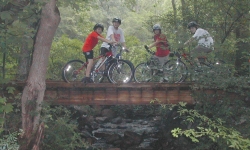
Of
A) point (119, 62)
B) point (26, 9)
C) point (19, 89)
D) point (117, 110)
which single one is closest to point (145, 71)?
point (119, 62)

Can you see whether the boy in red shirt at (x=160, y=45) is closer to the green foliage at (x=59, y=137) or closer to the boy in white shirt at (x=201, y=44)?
the boy in white shirt at (x=201, y=44)

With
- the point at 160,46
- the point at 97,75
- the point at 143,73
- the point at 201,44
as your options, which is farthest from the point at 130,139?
the point at 201,44

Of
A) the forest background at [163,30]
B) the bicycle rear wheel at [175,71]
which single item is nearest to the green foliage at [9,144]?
the forest background at [163,30]

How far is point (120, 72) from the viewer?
10461mm

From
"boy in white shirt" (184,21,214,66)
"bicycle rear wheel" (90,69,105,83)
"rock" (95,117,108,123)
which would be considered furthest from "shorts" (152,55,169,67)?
"rock" (95,117,108,123)

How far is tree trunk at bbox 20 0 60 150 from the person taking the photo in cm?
710

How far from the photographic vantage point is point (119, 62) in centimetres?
1038

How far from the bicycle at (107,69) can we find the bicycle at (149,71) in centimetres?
61

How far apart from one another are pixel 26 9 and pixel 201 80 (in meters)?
5.79

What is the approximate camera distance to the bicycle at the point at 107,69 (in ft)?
34.1

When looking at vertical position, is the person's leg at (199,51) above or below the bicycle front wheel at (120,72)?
above

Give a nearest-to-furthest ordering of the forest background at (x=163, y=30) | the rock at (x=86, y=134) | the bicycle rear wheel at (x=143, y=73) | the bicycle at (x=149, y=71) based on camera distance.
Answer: the forest background at (x=163, y=30) → the bicycle at (x=149, y=71) → the bicycle rear wheel at (x=143, y=73) → the rock at (x=86, y=134)

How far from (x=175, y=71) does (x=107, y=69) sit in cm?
232

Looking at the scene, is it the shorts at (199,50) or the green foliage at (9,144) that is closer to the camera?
the green foliage at (9,144)
